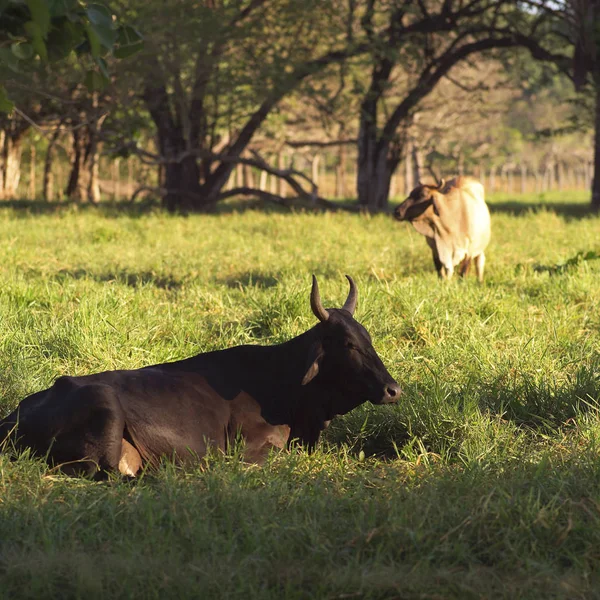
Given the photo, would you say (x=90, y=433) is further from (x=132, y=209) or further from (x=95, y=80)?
(x=132, y=209)

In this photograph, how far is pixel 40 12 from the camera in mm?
2869

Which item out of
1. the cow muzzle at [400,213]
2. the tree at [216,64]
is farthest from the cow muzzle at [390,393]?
the tree at [216,64]

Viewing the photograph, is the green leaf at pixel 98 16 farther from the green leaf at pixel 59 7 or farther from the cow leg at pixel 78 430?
the cow leg at pixel 78 430

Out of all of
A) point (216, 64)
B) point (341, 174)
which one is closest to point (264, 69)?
point (216, 64)

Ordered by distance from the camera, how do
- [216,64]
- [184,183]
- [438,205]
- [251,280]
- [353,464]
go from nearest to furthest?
1. [353,464]
2. [251,280]
3. [438,205]
4. [216,64]
5. [184,183]

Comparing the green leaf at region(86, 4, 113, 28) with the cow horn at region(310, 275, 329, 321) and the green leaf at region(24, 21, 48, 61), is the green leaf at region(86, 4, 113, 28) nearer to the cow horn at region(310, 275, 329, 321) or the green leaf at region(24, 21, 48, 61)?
the green leaf at region(24, 21, 48, 61)

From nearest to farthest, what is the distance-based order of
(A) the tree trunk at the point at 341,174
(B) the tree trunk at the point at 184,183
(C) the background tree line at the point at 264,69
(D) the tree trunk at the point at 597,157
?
(C) the background tree line at the point at 264,69
(D) the tree trunk at the point at 597,157
(B) the tree trunk at the point at 184,183
(A) the tree trunk at the point at 341,174

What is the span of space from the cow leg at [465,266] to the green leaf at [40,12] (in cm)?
666

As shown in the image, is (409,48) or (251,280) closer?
(251,280)

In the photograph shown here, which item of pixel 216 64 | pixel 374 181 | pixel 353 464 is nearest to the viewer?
pixel 353 464

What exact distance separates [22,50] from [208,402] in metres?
1.80

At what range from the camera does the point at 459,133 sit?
4528 cm

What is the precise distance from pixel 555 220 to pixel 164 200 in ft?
28.9

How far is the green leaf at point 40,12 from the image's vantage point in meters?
2.83
